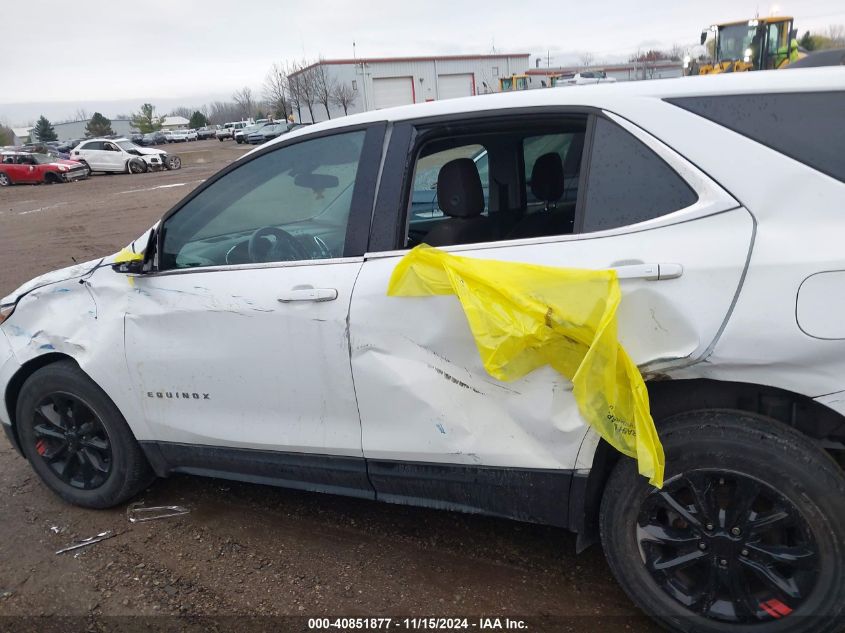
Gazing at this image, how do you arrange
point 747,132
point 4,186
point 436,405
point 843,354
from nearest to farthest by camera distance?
point 843,354 < point 747,132 < point 436,405 < point 4,186

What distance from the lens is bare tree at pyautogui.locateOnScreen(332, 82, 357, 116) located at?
51.6 m

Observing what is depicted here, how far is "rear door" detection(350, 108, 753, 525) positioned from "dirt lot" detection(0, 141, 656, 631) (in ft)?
1.33

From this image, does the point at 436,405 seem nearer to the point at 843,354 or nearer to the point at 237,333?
the point at 237,333

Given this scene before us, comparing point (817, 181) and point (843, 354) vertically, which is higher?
point (817, 181)

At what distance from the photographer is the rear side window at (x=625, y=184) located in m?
2.14

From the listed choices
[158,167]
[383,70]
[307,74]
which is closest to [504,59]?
[383,70]

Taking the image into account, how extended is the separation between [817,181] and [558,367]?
37.2 inches

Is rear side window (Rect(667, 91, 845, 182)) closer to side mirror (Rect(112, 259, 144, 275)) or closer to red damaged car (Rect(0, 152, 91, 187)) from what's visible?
side mirror (Rect(112, 259, 144, 275))

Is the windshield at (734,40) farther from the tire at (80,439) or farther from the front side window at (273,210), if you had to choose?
the tire at (80,439)

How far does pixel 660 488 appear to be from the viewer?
2125 mm

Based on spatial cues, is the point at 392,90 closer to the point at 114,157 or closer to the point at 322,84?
the point at 322,84

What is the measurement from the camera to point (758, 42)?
737 inches

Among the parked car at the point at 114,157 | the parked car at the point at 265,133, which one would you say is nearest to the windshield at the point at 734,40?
the parked car at the point at 114,157

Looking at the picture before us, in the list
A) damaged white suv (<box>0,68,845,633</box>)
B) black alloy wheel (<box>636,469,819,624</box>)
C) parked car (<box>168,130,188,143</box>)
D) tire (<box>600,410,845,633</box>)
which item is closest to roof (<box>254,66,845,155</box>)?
damaged white suv (<box>0,68,845,633</box>)
